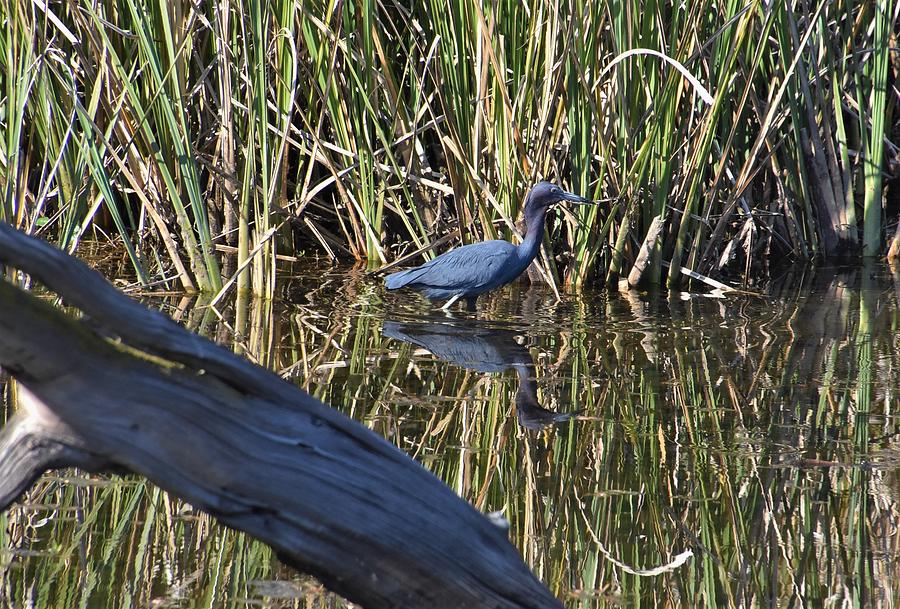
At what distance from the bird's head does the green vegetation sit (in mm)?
219

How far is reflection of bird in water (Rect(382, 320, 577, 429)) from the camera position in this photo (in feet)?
13.7

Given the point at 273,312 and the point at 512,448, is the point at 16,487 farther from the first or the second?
the point at 273,312

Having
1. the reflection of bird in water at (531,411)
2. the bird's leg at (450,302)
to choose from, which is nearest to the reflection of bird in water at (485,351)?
the reflection of bird in water at (531,411)

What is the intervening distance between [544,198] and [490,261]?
1.38ft

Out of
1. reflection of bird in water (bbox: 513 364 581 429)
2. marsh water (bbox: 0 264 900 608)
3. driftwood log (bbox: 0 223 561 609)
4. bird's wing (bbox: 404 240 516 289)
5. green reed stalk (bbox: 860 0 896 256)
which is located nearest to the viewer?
driftwood log (bbox: 0 223 561 609)

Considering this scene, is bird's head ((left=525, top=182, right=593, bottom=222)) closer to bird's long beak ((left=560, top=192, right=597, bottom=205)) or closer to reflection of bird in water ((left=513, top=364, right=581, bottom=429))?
bird's long beak ((left=560, top=192, right=597, bottom=205))

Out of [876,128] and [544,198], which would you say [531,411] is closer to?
[544,198]

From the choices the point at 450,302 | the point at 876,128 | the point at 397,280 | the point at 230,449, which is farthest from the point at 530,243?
the point at 230,449

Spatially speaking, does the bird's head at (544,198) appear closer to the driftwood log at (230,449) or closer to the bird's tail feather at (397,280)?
the bird's tail feather at (397,280)

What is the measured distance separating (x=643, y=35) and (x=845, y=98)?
7.98 feet

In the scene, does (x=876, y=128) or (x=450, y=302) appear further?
(x=876, y=128)

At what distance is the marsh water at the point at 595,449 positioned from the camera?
2.73 meters

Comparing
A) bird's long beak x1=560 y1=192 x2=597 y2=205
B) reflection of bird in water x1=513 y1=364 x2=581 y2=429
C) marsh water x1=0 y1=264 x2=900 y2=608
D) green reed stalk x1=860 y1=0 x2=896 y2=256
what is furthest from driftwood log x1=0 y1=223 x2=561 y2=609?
green reed stalk x1=860 y1=0 x2=896 y2=256

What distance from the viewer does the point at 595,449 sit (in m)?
3.75
